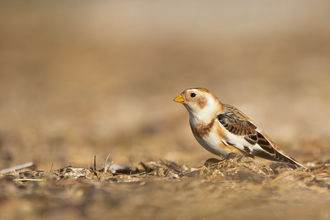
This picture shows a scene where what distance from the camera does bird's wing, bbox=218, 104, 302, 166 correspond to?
4.09m

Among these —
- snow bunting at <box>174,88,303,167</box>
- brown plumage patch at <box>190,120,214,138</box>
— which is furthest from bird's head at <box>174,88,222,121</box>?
brown plumage patch at <box>190,120,214,138</box>

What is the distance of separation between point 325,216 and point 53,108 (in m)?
9.43

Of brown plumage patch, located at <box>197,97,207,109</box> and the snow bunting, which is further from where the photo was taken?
brown plumage patch, located at <box>197,97,207,109</box>

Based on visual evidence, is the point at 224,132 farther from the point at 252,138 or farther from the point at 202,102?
the point at 202,102

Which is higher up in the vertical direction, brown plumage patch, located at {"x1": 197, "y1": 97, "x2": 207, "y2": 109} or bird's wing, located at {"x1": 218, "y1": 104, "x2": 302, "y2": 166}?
brown plumage patch, located at {"x1": 197, "y1": 97, "x2": 207, "y2": 109}

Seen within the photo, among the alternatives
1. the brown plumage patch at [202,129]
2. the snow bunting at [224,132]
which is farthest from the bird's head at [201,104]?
the brown plumage patch at [202,129]

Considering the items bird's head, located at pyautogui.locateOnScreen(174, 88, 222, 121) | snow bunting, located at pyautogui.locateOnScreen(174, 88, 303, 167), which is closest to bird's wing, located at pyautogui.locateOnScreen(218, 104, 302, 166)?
snow bunting, located at pyautogui.locateOnScreen(174, 88, 303, 167)

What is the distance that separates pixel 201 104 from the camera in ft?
14.2

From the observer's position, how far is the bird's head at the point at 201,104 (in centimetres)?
428

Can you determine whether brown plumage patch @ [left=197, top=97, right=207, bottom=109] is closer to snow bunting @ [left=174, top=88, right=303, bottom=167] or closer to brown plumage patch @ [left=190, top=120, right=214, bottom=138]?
snow bunting @ [left=174, top=88, right=303, bottom=167]

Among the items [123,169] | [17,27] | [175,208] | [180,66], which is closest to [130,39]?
[17,27]

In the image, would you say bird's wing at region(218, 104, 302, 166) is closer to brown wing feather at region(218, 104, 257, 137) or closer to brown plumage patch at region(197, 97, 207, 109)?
brown wing feather at region(218, 104, 257, 137)

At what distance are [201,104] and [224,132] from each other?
0.46m

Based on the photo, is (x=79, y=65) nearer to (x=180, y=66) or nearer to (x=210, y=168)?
(x=180, y=66)
